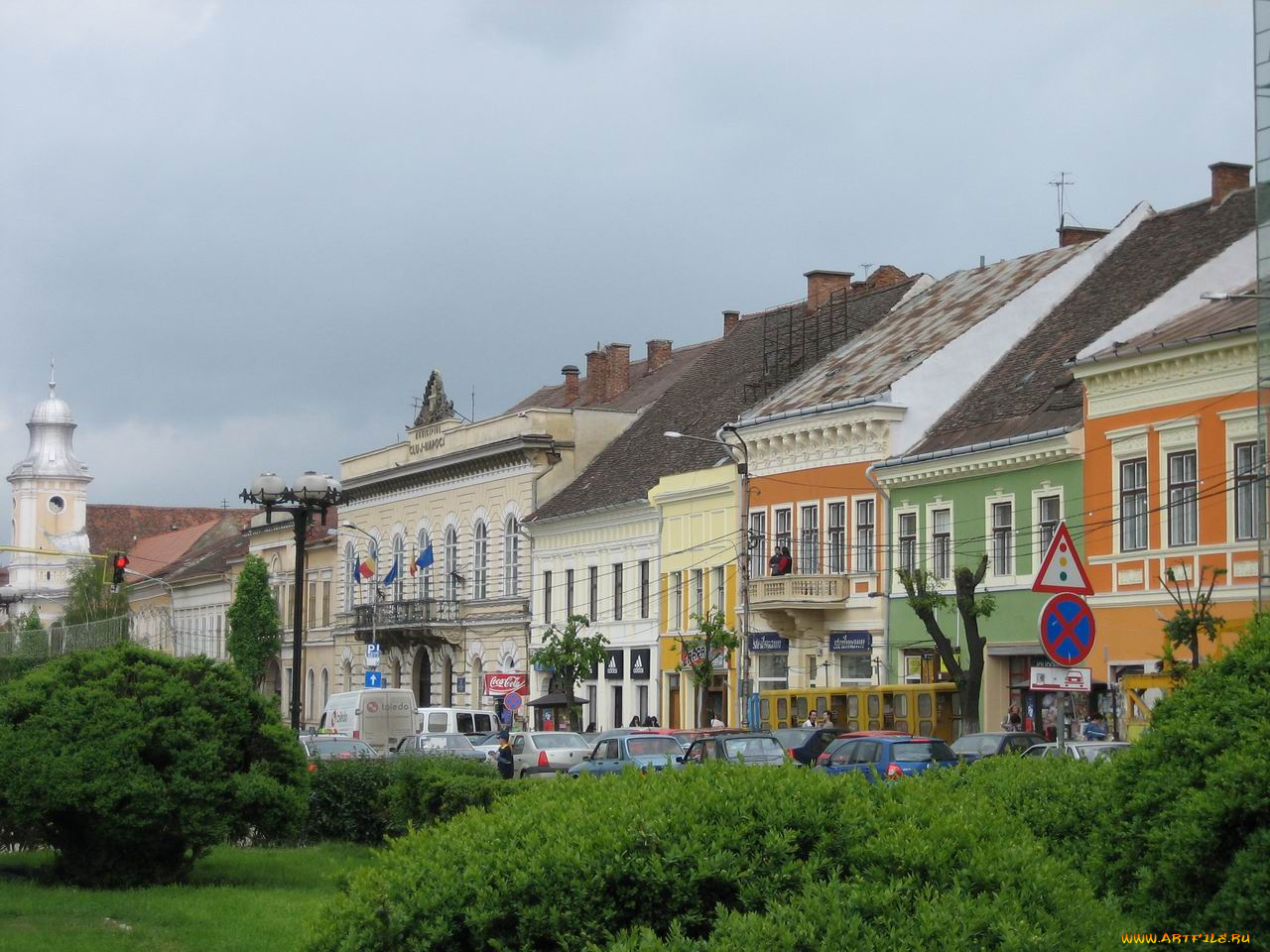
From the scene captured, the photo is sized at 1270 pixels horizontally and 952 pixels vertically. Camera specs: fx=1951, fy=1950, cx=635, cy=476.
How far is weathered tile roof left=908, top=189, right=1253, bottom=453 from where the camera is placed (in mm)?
46406

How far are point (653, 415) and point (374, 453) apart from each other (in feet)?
65.1

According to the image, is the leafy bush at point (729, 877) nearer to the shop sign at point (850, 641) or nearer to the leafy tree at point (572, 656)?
the shop sign at point (850, 641)

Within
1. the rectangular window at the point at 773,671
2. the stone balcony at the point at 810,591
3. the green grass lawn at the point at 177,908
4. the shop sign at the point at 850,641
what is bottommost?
the green grass lawn at the point at 177,908

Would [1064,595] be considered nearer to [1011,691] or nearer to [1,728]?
[1,728]

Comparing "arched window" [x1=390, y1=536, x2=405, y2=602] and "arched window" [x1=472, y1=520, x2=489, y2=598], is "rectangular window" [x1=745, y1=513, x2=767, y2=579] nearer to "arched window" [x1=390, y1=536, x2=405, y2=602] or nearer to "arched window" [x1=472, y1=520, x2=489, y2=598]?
"arched window" [x1=472, y1=520, x2=489, y2=598]

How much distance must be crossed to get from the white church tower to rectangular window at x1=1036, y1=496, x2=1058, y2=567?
489 ft

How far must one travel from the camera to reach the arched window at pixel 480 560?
75.5 meters

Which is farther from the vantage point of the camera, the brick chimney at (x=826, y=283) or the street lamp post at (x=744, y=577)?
the brick chimney at (x=826, y=283)

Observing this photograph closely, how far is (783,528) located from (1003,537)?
1026 centimetres

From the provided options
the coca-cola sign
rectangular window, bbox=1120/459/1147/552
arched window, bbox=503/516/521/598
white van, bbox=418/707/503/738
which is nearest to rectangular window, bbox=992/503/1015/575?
rectangular window, bbox=1120/459/1147/552

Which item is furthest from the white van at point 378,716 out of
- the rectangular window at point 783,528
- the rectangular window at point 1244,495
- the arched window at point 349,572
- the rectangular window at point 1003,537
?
the arched window at point 349,572

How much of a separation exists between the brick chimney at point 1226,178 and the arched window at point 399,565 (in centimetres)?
4253

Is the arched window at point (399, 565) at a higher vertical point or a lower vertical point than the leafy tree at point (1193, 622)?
higher

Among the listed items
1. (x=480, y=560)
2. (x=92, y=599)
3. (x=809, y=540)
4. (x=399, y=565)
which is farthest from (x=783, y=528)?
(x=92, y=599)
